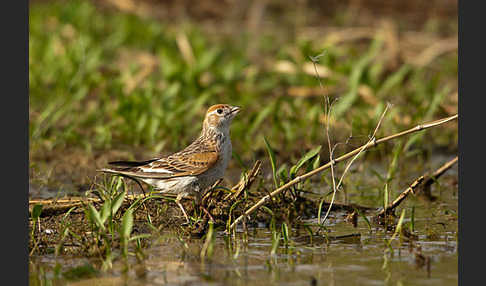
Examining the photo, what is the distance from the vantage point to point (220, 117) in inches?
293

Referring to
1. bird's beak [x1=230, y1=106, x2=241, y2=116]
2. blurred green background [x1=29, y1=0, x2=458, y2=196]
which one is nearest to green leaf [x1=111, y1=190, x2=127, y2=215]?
blurred green background [x1=29, y1=0, x2=458, y2=196]

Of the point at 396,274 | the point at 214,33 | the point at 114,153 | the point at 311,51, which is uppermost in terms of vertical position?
the point at 214,33

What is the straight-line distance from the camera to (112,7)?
17.6 m

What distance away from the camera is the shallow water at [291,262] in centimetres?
507

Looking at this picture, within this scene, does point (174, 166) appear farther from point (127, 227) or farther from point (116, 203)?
point (127, 227)

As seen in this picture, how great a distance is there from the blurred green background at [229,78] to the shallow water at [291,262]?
118 cm

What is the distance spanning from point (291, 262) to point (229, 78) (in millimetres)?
6289

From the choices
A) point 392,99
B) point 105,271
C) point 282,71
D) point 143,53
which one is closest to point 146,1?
point 143,53

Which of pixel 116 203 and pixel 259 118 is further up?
pixel 259 118

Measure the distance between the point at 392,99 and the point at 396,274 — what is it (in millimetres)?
6380

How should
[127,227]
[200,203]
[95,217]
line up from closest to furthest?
1. [127,227]
2. [95,217]
3. [200,203]

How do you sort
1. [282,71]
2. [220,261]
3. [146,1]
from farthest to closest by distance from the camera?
[146,1] < [282,71] < [220,261]

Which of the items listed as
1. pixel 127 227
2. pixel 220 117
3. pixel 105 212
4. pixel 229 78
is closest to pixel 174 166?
pixel 220 117

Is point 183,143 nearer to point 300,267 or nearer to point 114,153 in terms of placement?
point 114,153
